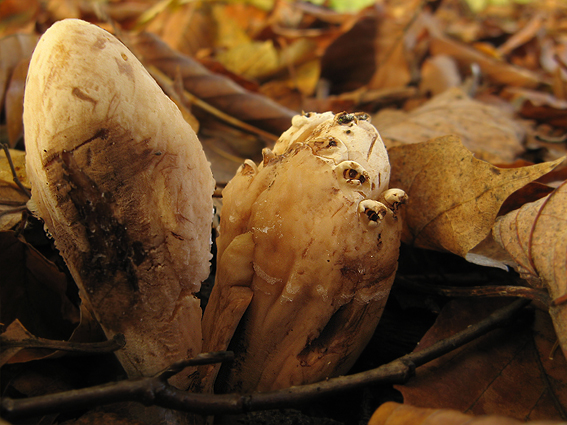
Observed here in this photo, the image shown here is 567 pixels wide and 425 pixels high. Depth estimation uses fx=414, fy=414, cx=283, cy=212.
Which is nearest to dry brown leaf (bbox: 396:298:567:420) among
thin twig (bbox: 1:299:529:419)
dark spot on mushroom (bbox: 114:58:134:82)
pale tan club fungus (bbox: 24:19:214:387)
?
thin twig (bbox: 1:299:529:419)

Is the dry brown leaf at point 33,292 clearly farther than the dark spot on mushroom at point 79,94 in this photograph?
Yes

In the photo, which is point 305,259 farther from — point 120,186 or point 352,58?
point 352,58

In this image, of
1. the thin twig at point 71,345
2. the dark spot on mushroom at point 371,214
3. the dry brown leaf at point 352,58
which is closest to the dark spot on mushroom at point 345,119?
the dark spot on mushroom at point 371,214

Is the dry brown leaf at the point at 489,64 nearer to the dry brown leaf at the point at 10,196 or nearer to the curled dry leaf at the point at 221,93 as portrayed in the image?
the curled dry leaf at the point at 221,93

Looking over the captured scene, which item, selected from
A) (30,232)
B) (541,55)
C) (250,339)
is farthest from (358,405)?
(541,55)

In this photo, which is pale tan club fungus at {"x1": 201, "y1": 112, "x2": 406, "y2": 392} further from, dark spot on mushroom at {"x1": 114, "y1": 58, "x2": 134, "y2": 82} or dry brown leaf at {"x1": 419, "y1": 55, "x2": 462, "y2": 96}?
dry brown leaf at {"x1": 419, "y1": 55, "x2": 462, "y2": 96}

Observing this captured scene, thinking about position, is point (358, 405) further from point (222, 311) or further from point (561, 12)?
point (561, 12)
